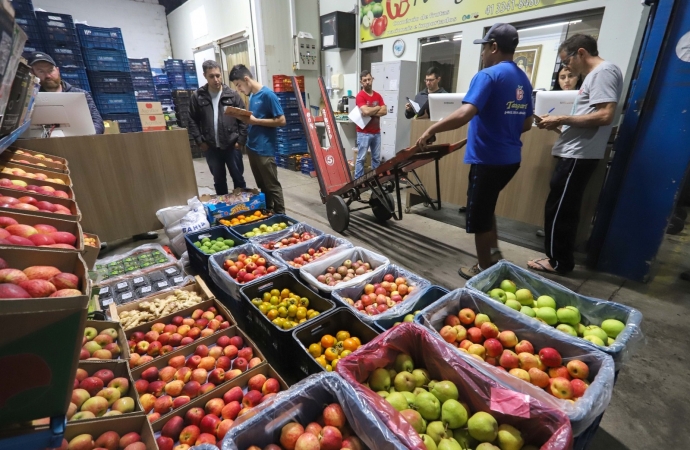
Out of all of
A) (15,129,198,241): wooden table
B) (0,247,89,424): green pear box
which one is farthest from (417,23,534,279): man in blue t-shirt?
(15,129,198,241): wooden table

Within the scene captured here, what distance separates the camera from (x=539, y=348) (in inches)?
53.4

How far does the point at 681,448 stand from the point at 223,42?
10.0m

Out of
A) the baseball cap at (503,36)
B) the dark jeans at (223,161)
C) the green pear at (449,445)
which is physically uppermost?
the baseball cap at (503,36)

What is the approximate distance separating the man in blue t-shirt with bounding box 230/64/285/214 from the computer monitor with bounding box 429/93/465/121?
1.55 meters

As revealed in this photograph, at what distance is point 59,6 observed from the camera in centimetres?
848

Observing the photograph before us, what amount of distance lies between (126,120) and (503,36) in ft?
21.9

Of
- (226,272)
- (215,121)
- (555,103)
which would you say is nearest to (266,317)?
(226,272)

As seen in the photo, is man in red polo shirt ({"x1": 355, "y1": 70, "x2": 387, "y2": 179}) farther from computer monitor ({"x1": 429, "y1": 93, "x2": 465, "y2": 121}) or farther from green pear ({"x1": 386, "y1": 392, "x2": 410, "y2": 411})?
green pear ({"x1": 386, "y1": 392, "x2": 410, "y2": 411})

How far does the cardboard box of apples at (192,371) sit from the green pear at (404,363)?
63cm

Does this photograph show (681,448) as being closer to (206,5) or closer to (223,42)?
(223,42)

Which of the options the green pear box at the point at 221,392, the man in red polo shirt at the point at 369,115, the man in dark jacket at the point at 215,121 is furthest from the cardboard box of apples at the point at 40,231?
the man in red polo shirt at the point at 369,115

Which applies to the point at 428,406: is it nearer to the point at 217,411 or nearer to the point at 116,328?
the point at 217,411

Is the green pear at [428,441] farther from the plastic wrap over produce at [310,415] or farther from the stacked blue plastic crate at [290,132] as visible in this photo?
the stacked blue plastic crate at [290,132]

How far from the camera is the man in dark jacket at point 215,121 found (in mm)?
3400
